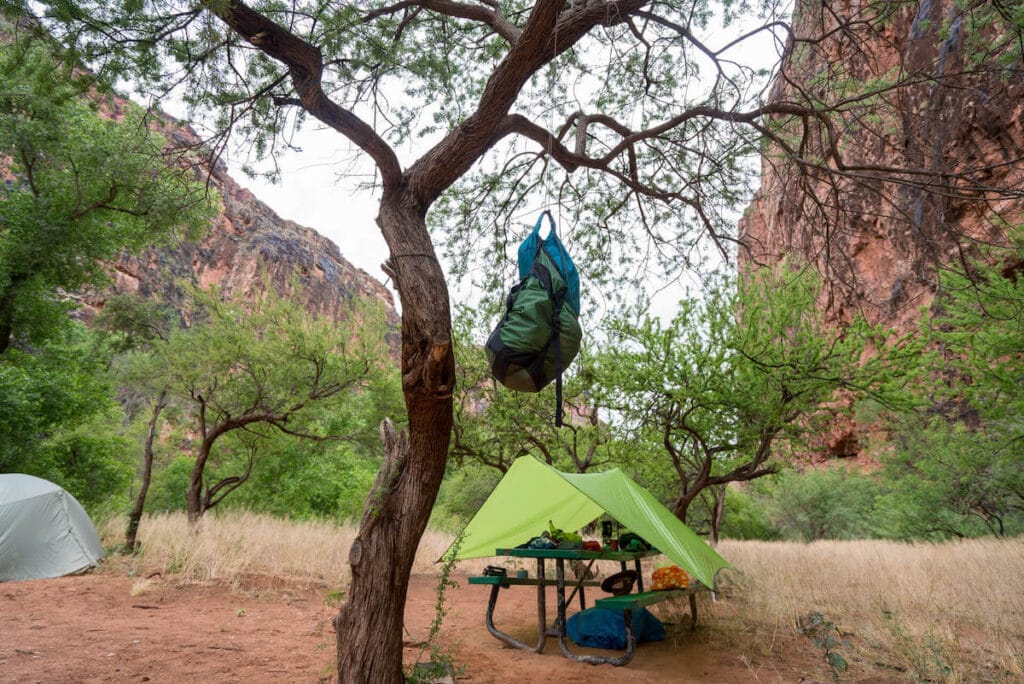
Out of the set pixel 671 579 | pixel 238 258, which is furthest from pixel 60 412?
pixel 238 258

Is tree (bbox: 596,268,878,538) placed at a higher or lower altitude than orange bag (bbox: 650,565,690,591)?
higher

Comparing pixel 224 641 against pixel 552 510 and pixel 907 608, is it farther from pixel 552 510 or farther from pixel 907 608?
pixel 907 608

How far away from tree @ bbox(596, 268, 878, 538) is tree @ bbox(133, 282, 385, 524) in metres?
5.85

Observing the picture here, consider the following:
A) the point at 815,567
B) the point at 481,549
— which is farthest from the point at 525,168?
the point at 815,567

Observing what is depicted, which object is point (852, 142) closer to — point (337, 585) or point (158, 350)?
point (337, 585)

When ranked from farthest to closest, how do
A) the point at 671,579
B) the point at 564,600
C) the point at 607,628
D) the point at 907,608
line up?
the point at 907,608, the point at 671,579, the point at 607,628, the point at 564,600

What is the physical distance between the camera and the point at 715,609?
21.7 ft

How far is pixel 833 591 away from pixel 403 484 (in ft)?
21.6

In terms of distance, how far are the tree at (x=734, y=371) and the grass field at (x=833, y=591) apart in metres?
2.03

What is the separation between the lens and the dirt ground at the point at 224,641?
3734 mm

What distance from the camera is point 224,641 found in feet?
15.3

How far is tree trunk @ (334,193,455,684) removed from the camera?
2732 millimetres

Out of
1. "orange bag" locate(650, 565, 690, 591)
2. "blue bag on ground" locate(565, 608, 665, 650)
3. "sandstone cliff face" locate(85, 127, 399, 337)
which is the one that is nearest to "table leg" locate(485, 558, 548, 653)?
"blue bag on ground" locate(565, 608, 665, 650)

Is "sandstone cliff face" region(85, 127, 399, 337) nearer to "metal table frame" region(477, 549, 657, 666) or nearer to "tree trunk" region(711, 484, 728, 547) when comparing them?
"tree trunk" region(711, 484, 728, 547)
